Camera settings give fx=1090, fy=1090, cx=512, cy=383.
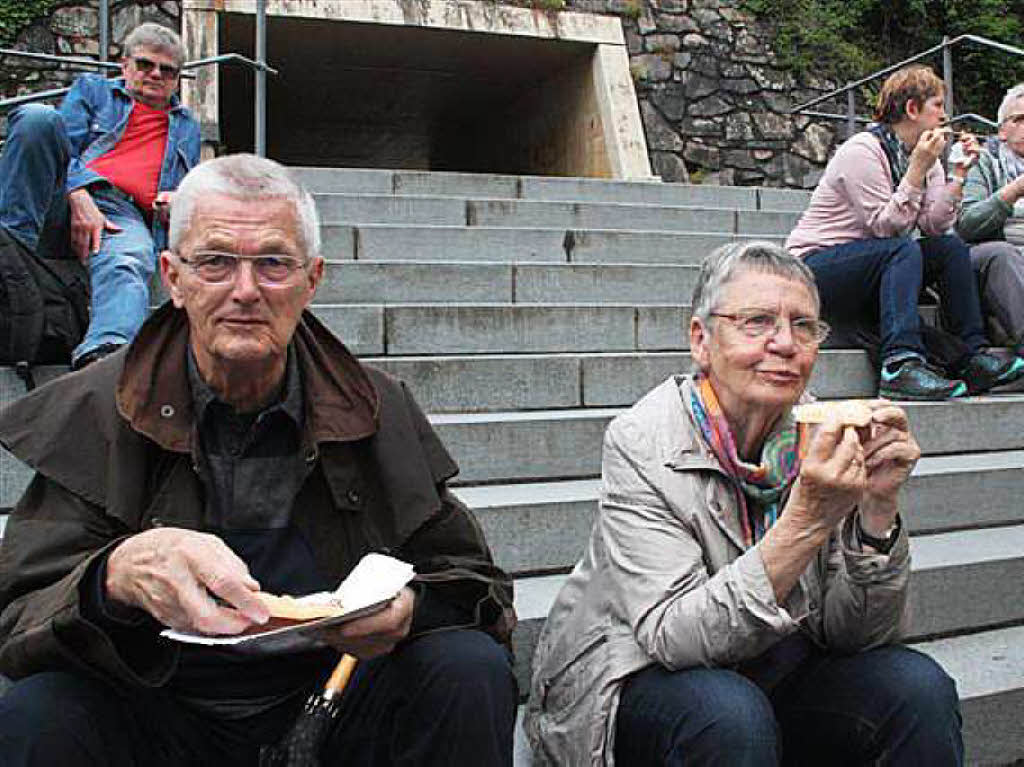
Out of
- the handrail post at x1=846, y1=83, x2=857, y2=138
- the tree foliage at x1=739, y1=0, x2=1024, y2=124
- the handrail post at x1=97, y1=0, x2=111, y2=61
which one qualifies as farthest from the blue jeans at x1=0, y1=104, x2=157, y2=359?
the tree foliage at x1=739, y1=0, x2=1024, y2=124

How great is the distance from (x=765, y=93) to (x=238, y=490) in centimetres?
861

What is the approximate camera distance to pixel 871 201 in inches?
160

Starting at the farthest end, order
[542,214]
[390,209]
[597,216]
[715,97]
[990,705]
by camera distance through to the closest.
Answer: [715,97]
[597,216]
[542,214]
[390,209]
[990,705]

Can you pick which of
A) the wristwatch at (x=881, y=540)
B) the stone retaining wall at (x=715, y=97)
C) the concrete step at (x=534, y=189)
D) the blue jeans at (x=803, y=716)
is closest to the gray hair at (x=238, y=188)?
the blue jeans at (x=803, y=716)

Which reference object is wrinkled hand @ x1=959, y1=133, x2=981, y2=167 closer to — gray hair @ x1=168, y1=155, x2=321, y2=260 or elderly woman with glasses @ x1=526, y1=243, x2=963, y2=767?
elderly woman with glasses @ x1=526, y1=243, x2=963, y2=767

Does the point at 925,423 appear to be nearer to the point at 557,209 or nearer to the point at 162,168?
the point at 557,209

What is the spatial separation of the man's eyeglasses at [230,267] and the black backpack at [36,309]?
1.36m

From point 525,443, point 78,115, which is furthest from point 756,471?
point 78,115

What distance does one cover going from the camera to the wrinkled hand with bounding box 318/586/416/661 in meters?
1.65

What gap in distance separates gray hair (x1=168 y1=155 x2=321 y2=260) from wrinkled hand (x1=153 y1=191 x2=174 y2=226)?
6.38 feet

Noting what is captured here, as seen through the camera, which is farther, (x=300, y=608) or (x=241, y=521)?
(x=241, y=521)

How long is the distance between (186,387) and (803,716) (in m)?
1.29

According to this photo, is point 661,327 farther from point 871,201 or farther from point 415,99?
point 415,99

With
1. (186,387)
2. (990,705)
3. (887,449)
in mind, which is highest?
(186,387)
